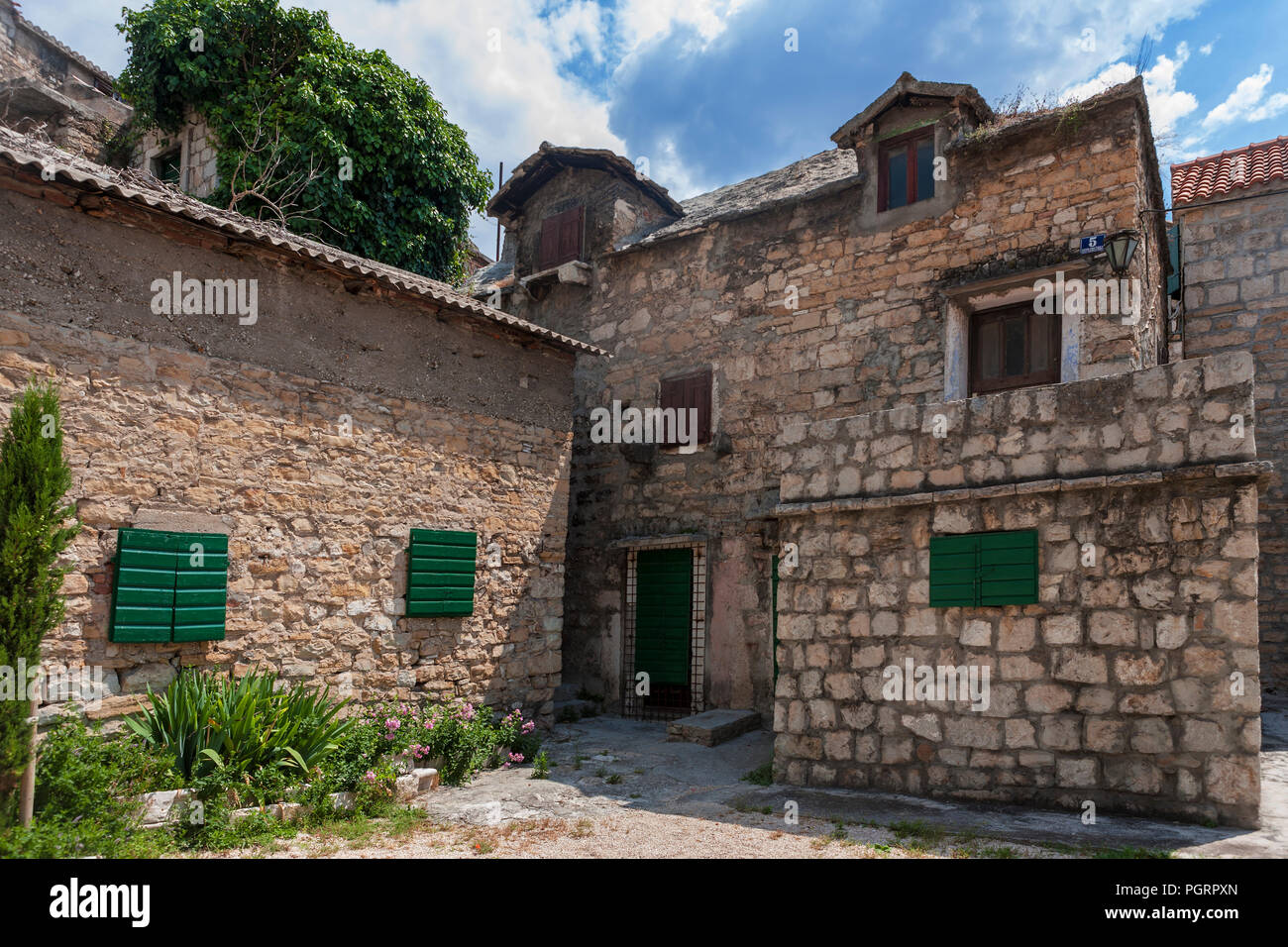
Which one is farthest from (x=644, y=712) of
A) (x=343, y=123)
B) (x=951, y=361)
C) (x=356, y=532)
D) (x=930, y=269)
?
(x=343, y=123)

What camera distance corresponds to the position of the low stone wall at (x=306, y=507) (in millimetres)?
6328

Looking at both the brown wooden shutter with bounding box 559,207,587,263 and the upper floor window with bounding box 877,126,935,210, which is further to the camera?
the brown wooden shutter with bounding box 559,207,587,263

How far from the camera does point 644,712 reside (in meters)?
11.4

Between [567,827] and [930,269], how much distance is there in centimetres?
750

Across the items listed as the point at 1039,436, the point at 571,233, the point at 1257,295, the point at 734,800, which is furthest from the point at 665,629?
the point at 1257,295

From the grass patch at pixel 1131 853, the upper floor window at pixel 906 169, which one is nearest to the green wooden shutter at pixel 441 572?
the grass patch at pixel 1131 853

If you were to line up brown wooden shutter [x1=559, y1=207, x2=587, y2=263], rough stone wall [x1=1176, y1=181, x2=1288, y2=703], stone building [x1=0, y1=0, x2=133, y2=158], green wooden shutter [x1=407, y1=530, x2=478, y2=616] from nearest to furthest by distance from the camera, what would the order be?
green wooden shutter [x1=407, y1=530, x2=478, y2=616], rough stone wall [x1=1176, y1=181, x2=1288, y2=703], brown wooden shutter [x1=559, y1=207, x2=587, y2=263], stone building [x1=0, y1=0, x2=133, y2=158]

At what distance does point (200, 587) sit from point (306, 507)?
122 centimetres

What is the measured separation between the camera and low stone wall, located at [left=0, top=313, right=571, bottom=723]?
6328mm

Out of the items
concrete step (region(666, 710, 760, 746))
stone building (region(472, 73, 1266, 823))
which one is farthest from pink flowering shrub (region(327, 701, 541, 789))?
stone building (region(472, 73, 1266, 823))

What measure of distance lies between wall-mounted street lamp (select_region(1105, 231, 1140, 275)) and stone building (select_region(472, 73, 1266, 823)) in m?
0.05

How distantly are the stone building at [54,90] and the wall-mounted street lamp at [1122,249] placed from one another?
15.8 m

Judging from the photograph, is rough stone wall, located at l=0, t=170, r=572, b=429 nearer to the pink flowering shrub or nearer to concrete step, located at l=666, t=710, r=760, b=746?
the pink flowering shrub

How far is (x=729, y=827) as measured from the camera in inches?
233
